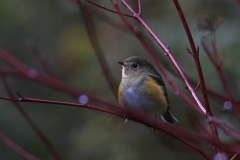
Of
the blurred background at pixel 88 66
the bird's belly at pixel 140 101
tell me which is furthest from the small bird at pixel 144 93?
the blurred background at pixel 88 66

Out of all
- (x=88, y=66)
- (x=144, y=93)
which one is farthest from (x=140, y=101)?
(x=88, y=66)

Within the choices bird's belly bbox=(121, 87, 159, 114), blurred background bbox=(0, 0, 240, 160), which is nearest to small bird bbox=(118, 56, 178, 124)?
bird's belly bbox=(121, 87, 159, 114)

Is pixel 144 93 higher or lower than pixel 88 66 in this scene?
lower

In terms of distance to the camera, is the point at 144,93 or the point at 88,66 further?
the point at 88,66

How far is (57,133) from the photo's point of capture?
4223 millimetres

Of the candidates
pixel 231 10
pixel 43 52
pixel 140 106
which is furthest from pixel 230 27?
pixel 43 52

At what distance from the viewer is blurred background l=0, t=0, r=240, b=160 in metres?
3.03

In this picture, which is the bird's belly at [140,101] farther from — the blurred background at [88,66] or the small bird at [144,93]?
the blurred background at [88,66]

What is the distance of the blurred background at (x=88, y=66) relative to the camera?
3.03 m

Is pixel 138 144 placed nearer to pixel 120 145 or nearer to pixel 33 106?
pixel 120 145

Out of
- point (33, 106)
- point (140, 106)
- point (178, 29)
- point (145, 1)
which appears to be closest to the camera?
point (140, 106)

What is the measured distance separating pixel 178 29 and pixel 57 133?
2125 millimetres

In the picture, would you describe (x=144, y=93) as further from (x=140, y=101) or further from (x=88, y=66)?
(x=88, y=66)

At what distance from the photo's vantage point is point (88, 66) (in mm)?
4312
